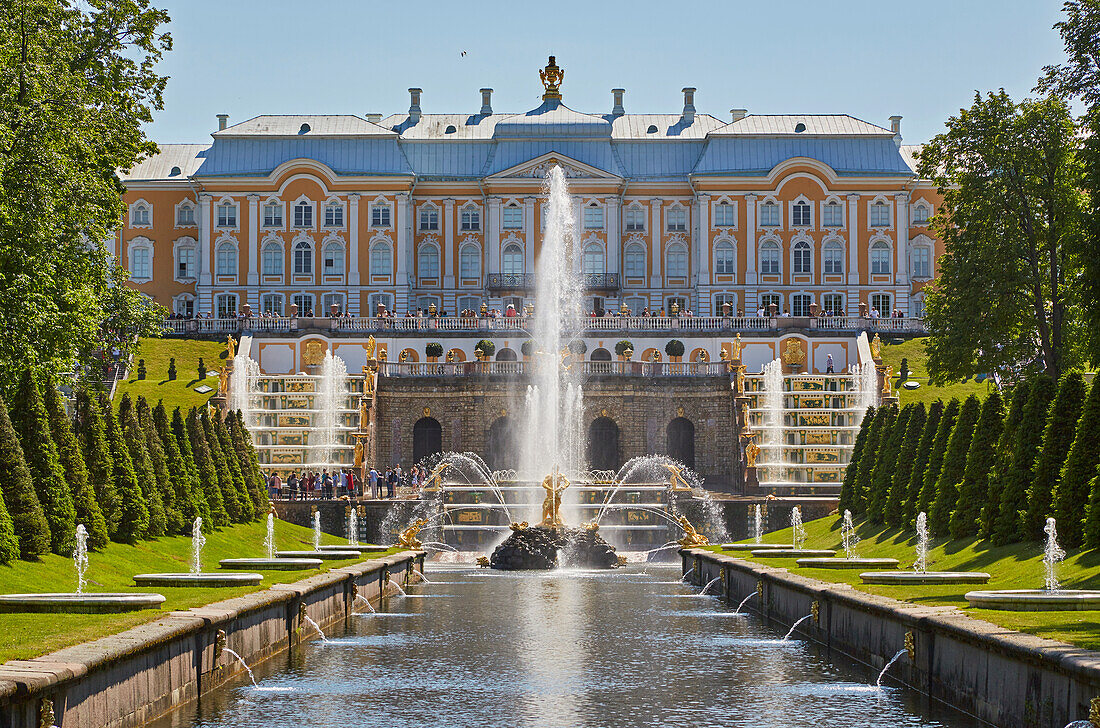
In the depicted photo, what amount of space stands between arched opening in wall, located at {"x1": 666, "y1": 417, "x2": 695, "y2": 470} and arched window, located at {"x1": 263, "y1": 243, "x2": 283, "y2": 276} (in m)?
33.6

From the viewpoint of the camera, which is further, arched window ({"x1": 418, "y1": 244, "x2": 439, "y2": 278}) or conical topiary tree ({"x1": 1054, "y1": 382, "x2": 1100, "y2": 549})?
arched window ({"x1": 418, "y1": 244, "x2": 439, "y2": 278})

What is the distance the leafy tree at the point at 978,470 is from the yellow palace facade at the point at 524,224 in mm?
59206

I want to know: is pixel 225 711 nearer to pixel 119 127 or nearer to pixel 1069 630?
pixel 1069 630

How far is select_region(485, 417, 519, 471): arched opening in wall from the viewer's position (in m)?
63.8

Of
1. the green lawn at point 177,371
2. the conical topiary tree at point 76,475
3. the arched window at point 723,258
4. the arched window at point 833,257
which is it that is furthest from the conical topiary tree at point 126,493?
the arched window at point 833,257

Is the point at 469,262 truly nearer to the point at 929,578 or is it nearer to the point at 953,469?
the point at 953,469

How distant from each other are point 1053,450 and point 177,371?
52207 mm

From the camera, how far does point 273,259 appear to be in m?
90.1

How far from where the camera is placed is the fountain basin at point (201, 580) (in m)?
21.2

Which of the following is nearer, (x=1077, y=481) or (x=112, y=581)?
(x=1077, y=481)

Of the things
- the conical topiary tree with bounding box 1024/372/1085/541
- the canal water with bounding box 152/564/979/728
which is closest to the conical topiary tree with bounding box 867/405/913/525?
the conical topiary tree with bounding box 1024/372/1085/541

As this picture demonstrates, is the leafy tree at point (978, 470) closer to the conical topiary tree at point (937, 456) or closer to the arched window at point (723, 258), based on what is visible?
the conical topiary tree at point (937, 456)

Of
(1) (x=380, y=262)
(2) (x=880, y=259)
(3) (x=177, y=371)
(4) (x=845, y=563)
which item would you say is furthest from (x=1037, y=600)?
(1) (x=380, y=262)

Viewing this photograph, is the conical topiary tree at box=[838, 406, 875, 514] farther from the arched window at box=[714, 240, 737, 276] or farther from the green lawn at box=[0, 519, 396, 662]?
the arched window at box=[714, 240, 737, 276]
